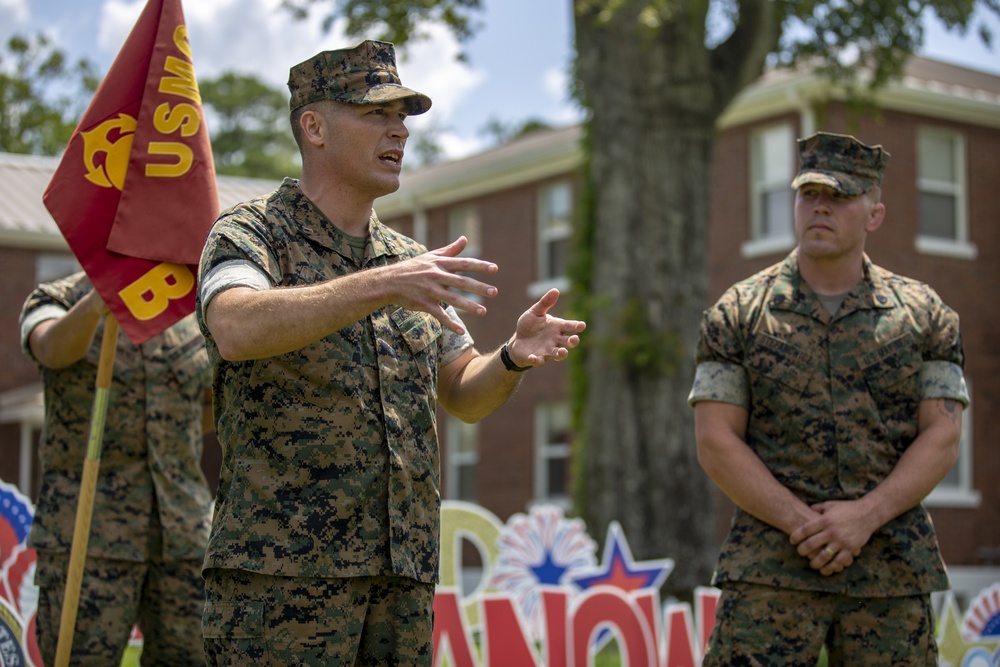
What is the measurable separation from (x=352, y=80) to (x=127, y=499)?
2.10 meters

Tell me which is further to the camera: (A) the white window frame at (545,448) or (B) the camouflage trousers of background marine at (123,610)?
(A) the white window frame at (545,448)

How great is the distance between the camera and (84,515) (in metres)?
4.59

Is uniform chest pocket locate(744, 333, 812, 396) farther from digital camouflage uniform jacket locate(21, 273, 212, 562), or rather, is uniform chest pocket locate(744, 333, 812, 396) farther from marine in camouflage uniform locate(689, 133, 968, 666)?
digital camouflage uniform jacket locate(21, 273, 212, 562)

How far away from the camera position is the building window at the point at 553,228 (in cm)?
2247

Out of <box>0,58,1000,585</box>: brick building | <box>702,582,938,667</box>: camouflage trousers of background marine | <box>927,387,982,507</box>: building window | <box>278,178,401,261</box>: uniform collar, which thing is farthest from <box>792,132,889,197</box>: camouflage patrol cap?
<box>927,387,982,507</box>: building window

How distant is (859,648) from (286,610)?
2.01 meters

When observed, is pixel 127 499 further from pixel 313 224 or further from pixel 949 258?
pixel 949 258

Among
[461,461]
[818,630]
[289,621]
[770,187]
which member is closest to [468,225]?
[461,461]

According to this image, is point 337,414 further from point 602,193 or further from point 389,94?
point 602,193

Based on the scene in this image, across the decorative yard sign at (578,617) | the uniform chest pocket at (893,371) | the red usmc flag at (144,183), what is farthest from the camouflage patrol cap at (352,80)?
the decorative yard sign at (578,617)

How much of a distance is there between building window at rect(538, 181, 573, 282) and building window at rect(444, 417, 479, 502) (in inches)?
129

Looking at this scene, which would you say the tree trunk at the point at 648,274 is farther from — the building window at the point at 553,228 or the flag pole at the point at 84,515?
the building window at the point at 553,228

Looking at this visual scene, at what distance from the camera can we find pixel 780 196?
762 inches

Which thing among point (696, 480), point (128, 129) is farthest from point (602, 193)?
point (128, 129)
